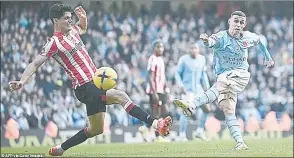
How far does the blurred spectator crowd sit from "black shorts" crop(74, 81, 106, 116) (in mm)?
11524

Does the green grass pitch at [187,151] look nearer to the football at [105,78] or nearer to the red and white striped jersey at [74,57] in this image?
the football at [105,78]

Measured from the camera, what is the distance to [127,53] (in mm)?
29891

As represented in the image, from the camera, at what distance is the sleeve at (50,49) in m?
11.8

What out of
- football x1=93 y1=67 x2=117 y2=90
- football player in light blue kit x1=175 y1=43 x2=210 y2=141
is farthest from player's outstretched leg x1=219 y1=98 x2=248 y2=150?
football player in light blue kit x1=175 y1=43 x2=210 y2=141

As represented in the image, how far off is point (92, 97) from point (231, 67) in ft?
8.40

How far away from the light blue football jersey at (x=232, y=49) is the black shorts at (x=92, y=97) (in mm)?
2212

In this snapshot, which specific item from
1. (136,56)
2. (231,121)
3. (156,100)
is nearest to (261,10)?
(136,56)

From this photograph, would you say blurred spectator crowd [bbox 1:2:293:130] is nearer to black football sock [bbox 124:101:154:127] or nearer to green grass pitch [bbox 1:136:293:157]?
green grass pitch [bbox 1:136:293:157]

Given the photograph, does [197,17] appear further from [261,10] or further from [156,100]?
[156,100]

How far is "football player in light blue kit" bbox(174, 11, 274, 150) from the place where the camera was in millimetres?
12766

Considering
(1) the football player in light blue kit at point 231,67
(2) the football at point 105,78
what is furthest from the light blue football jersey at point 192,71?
(2) the football at point 105,78

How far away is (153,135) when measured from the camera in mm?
20797

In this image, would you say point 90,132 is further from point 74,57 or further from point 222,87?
point 222,87

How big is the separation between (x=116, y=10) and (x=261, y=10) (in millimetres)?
6764
